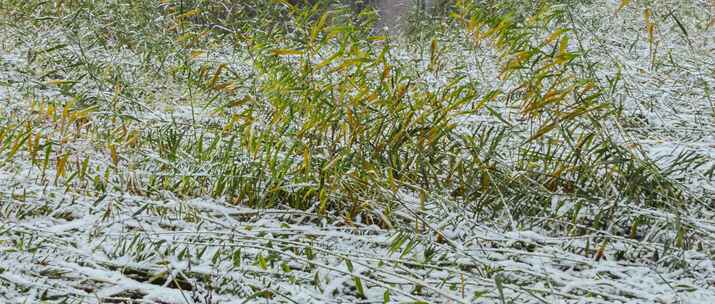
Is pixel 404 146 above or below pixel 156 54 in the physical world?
below

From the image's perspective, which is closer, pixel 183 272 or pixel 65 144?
pixel 183 272

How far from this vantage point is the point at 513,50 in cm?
271

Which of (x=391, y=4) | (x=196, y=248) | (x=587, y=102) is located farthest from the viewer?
(x=391, y=4)

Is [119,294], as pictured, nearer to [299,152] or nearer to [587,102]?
[299,152]

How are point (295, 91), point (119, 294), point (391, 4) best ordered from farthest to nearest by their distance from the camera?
point (391, 4), point (295, 91), point (119, 294)

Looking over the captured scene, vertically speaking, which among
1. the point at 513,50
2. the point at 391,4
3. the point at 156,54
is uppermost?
the point at 391,4

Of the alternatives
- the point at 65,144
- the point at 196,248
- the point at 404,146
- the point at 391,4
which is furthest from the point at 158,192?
the point at 391,4

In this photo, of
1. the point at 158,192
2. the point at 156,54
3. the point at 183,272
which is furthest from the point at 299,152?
the point at 156,54

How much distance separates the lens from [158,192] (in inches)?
88.5

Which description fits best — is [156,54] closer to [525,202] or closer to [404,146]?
[404,146]

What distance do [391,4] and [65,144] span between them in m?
3.58

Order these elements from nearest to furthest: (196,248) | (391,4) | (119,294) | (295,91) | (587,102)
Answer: (119,294), (196,248), (587,102), (295,91), (391,4)

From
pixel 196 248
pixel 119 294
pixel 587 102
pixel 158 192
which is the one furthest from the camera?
pixel 587 102

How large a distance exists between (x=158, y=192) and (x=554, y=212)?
123 centimetres
